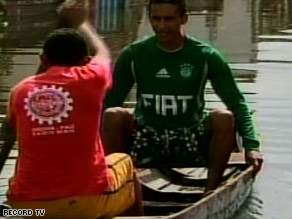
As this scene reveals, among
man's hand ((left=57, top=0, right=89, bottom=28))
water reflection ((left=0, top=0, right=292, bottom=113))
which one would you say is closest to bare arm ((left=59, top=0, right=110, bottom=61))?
man's hand ((left=57, top=0, right=89, bottom=28))

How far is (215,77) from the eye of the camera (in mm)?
8227

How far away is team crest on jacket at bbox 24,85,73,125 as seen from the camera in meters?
6.19

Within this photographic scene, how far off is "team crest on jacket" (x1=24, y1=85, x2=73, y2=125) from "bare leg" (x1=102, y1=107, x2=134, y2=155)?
6.09 feet

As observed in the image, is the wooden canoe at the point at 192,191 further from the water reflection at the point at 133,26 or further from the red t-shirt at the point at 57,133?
the water reflection at the point at 133,26

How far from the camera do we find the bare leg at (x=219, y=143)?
809 cm

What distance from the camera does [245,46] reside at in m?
18.0

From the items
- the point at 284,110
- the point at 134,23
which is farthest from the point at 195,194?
the point at 134,23

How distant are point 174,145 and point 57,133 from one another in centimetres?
216

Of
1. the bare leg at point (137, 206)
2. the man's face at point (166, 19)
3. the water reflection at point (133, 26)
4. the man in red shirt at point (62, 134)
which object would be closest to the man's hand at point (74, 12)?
the man in red shirt at point (62, 134)

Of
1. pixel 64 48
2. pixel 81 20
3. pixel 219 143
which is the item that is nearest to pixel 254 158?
pixel 219 143

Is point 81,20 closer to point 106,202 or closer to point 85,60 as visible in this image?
point 85,60

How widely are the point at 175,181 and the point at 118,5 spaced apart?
16.4 metres

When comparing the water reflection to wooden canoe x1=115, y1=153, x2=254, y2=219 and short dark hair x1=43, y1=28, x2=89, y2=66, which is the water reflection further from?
short dark hair x1=43, y1=28, x2=89, y2=66

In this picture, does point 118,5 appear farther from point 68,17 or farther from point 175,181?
point 68,17
